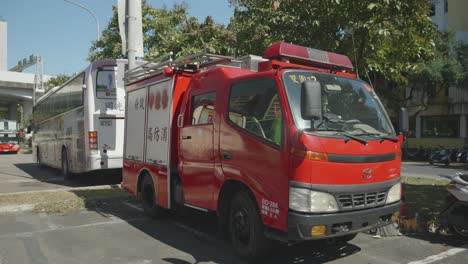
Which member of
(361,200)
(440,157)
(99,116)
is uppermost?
(99,116)

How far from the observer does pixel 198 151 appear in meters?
6.32

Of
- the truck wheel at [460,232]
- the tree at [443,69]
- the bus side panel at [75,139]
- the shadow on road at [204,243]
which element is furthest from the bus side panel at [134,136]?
the tree at [443,69]

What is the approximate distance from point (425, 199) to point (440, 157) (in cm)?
1650

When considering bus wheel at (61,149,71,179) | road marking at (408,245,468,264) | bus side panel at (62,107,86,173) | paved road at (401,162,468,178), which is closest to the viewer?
road marking at (408,245,468,264)

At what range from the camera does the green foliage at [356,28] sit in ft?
27.1

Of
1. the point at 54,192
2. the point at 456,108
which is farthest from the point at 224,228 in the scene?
the point at 456,108

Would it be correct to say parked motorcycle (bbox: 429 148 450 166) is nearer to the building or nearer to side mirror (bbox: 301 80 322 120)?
the building

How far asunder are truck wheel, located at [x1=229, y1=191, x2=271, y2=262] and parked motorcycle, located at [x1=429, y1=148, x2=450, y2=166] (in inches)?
849

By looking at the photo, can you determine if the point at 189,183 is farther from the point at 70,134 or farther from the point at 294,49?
the point at 70,134

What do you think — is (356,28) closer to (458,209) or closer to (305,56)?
(305,56)

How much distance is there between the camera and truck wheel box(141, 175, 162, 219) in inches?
309

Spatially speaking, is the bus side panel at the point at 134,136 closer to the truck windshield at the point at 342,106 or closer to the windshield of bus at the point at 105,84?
the windshield of bus at the point at 105,84

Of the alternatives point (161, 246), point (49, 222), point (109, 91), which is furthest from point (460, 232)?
point (109, 91)

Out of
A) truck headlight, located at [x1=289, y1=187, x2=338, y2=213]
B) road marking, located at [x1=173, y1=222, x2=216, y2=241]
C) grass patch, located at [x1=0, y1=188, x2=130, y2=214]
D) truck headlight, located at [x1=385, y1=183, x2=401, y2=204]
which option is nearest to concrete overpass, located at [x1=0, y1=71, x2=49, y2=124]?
grass patch, located at [x1=0, y1=188, x2=130, y2=214]
